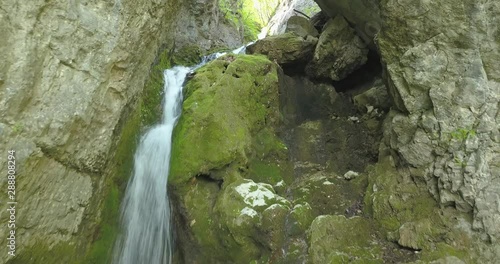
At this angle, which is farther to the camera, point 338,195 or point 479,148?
point 338,195

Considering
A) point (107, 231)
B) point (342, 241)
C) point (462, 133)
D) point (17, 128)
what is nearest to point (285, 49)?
point (462, 133)

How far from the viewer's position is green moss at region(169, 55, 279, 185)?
26.7ft

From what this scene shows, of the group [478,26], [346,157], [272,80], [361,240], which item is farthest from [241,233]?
[478,26]

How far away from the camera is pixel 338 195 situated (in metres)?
7.88

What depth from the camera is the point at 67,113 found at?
5625 mm

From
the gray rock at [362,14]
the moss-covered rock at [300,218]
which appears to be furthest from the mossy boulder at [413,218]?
the gray rock at [362,14]

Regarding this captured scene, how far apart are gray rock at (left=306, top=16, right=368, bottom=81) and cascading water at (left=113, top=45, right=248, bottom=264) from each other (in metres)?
7.44

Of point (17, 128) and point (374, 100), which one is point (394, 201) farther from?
point (17, 128)

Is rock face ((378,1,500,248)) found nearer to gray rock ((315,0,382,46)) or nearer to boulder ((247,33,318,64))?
gray rock ((315,0,382,46))

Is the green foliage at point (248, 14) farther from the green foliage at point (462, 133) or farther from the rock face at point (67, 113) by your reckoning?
the green foliage at point (462, 133)

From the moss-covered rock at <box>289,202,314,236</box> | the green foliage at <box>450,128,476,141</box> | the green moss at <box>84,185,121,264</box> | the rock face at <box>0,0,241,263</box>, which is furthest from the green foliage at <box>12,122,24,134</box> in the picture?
the green foliage at <box>450,128,476,141</box>

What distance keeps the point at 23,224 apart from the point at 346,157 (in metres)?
7.85

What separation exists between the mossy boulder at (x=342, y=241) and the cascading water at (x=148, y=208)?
11.3 ft

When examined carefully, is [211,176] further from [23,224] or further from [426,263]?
→ [426,263]
